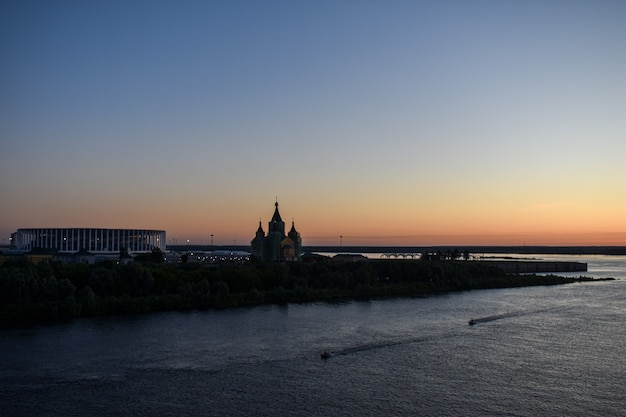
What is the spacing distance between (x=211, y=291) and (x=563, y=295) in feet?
105

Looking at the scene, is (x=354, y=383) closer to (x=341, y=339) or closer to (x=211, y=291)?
(x=341, y=339)

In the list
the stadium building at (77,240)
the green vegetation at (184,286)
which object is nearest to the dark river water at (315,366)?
the green vegetation at (184,286)

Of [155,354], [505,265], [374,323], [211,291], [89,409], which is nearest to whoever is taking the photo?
[89,409]

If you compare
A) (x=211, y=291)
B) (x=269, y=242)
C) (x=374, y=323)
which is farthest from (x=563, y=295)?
(x=269, y=242)

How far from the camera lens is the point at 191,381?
71.2 ft

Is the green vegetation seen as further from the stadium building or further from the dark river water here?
the stadium building

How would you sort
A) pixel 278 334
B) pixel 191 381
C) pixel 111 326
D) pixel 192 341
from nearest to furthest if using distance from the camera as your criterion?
pixel 191 381 < pixel 192 341 < pixel 278 334 < pixel 111 326

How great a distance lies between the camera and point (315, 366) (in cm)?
2406

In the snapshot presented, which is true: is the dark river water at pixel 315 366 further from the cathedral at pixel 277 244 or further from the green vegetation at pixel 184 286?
Answer: the cathedral at pixel 277 244

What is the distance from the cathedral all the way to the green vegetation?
19.9 metres

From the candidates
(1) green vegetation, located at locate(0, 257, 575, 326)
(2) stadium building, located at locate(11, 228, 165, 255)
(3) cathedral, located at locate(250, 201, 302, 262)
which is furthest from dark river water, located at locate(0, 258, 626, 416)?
(2) stadium building, located at locate(11, 228, 165, 255)

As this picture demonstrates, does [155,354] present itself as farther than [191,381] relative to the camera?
Yes

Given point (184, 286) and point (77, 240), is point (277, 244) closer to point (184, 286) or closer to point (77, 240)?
point (184, 286)

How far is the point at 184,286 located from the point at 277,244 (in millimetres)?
36559
